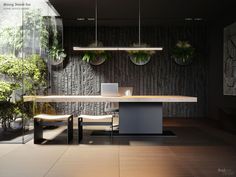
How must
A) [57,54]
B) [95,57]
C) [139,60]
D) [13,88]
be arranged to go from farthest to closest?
[95,57] < [139,60] < [57,54] < [13,88]

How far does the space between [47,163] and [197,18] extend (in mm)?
6234

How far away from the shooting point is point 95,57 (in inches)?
376

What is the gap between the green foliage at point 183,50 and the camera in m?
9.35

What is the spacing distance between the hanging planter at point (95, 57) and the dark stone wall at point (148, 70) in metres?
0.17

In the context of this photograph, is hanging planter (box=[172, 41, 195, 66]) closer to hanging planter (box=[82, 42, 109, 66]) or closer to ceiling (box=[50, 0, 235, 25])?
ceiling (box=[50, 0, 235, 25])

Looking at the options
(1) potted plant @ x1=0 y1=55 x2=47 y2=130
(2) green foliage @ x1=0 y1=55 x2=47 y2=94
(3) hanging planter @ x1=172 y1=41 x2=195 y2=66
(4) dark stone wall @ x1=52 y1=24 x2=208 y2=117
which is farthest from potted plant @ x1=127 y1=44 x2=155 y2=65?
(1) potted plant @ x1=0 y1=55 x2=47 y2=130

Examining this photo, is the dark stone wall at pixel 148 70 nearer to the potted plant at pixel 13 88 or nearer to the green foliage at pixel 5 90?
the potted plant at pixel 13 88

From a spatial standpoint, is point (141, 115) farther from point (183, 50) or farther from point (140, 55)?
point (183, 50)

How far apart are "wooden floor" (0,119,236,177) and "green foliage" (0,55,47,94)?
1212 mm

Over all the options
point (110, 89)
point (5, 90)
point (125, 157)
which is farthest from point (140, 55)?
point (125, 157)

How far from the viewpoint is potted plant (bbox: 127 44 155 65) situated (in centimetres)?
932

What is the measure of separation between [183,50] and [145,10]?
236 centimetres

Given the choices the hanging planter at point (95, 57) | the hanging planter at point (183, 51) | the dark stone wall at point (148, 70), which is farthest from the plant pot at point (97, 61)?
the hanging planter at point (183, 51)

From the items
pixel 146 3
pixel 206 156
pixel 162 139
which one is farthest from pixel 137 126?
pixel 146 3
